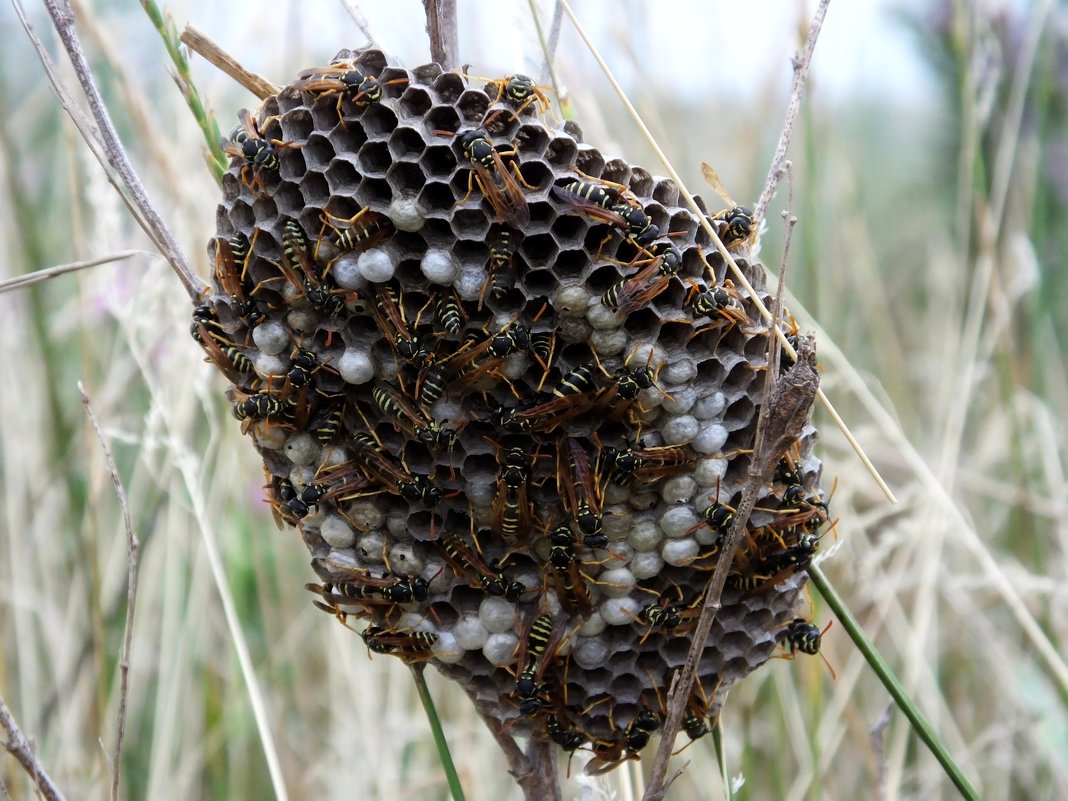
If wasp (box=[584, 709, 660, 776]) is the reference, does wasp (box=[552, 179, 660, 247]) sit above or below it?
above

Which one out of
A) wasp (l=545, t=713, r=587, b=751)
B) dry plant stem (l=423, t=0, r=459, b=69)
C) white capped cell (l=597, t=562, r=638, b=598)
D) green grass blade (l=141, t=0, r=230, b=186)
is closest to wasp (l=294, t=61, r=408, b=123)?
dry plant stem (l=423, t=0, r=459, b=69)

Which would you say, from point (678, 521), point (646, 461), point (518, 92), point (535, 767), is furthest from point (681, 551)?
point (518, 92)

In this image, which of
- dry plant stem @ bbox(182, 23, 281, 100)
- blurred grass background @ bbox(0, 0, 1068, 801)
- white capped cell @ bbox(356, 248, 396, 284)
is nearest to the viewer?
white capped cell @ bbox(356, 248, 396, 284)

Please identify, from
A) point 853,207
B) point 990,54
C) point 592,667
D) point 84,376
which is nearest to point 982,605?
point 853,207

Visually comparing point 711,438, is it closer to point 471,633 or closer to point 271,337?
point 471,633

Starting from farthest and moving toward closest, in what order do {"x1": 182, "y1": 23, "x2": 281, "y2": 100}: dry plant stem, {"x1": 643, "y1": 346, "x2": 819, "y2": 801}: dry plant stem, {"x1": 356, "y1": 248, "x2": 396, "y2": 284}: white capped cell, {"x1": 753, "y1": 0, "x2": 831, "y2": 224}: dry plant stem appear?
{"x1": 182, "y1": 23, "x2": 281, "y2": 100}: dry plant stem → {"x1": 753, "y1": 0, "x2": 831, "y2": 224}: dry plant stem → {"x1": 356, "y1": 248, "x2": 396, "y2": 284}: white capped cell → {"x1": 643, "y1": 346, "x2": 819, "y2": 801}: dry plant stem

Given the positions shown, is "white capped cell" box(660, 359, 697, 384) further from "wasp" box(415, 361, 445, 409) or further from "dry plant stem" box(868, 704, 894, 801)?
"dry plant stem" box(868, 704, 894, 801)

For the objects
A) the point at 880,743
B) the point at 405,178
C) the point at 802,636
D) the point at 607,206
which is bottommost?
the point at 880,743
